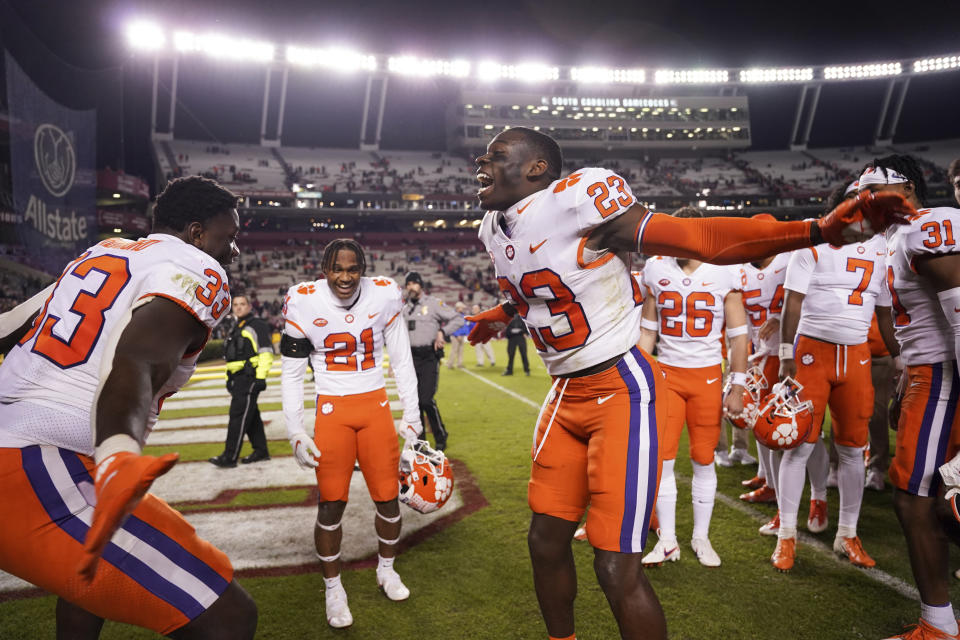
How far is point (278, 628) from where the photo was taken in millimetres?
3176

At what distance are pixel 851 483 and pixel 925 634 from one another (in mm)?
1241

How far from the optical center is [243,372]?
6695 mm

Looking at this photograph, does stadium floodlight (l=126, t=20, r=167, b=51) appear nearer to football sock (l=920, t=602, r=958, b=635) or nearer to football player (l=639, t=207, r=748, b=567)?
football player (l=639, t=207, r=748, b=567)

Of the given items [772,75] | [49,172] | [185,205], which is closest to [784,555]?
[185,205]

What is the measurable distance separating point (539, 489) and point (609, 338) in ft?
2.35

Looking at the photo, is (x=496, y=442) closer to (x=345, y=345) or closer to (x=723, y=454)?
(x=723, y=454)

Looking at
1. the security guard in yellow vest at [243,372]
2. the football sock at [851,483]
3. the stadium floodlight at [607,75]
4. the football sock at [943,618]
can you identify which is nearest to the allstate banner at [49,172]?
the security guard in yellow vest at [243,372]

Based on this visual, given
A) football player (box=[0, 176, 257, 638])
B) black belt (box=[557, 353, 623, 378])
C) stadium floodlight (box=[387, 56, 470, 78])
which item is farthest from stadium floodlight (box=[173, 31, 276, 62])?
black belt (box=[557, 353, 623, 378])

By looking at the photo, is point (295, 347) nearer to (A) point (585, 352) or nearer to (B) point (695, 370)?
(A) point (585, 352)

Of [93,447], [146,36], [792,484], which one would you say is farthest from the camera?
[146,36]

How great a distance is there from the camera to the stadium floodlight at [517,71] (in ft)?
145

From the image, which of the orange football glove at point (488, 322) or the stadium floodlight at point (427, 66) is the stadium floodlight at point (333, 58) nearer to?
the stadium floodlight at point (427, 66)

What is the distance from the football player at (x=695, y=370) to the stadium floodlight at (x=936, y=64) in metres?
54.7

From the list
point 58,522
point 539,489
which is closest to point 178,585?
point 58,522
